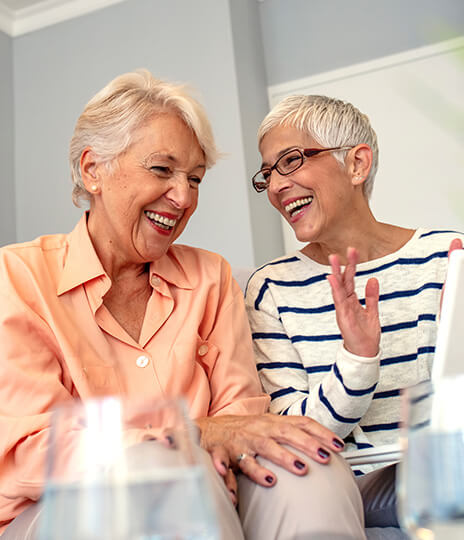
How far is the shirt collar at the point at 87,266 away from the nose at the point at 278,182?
322 millimetres

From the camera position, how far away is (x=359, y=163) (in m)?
1.84

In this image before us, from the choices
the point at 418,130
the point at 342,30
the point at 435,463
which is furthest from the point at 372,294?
the point at 342,30

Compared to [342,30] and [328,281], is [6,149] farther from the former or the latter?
[328,281]

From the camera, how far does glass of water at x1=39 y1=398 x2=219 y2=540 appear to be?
39 cm

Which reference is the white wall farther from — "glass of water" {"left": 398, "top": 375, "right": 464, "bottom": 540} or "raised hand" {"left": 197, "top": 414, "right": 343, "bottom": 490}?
"glass of water" {"left": 398, "top": 375, "right": 464, "bottom": 540}

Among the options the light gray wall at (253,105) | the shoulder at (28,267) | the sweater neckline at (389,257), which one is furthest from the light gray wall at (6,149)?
the sweater neckline at (389,257)

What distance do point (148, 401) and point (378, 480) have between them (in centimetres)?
98

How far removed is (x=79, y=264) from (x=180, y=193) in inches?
11.5

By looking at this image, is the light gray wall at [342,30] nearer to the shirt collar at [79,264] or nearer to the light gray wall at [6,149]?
the light gray wall at [6,149]

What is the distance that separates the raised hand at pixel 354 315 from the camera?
1.32m

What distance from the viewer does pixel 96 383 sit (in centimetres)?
131

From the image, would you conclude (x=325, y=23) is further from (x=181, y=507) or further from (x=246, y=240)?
(x=181, y=507)

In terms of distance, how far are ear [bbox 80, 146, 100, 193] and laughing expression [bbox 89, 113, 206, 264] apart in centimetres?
2

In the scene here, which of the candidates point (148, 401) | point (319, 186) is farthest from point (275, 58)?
point (148, 401)
